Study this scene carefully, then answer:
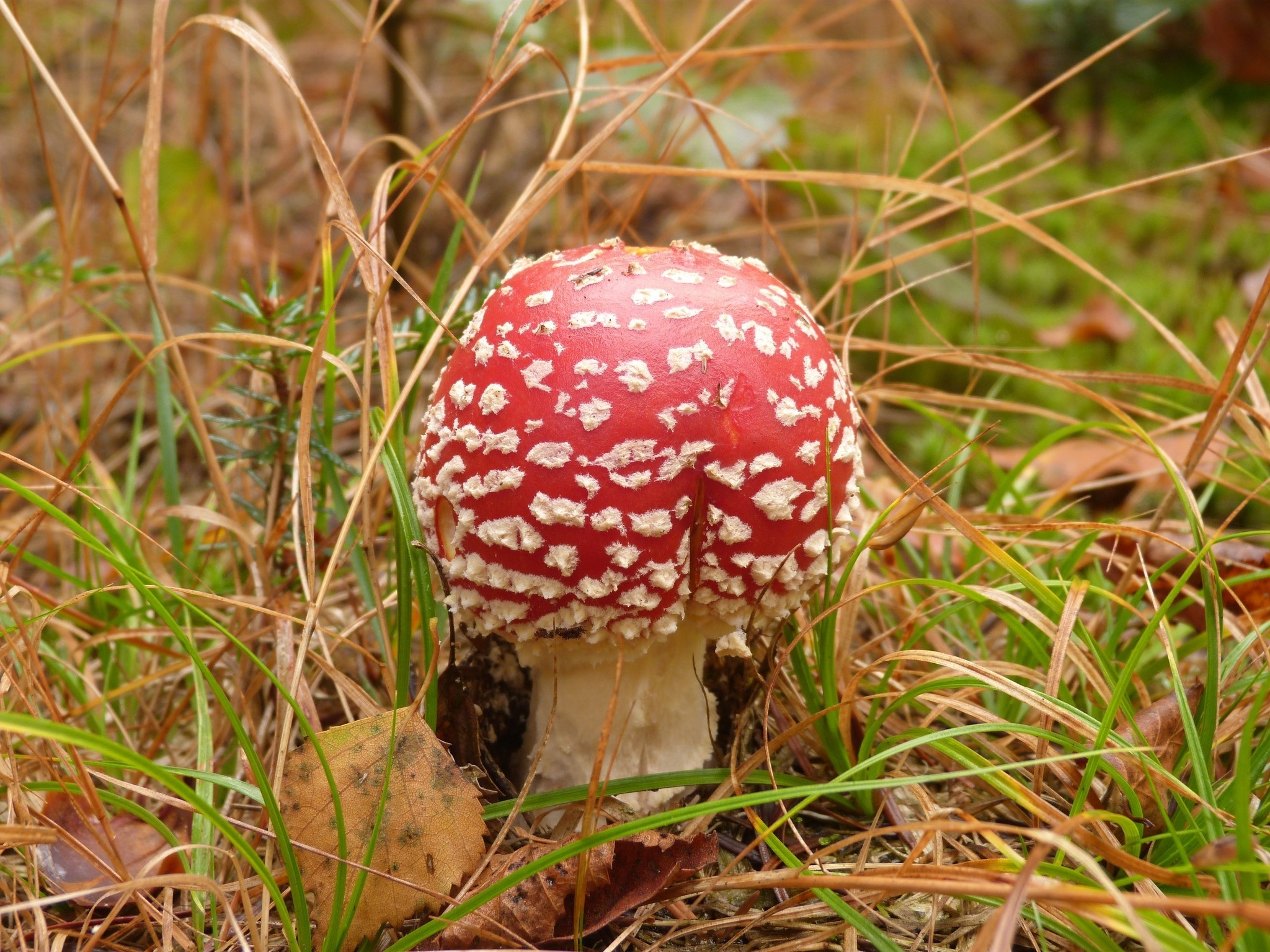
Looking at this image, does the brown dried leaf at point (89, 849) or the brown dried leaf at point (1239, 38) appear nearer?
the brown dried leaf at point (89, 849)

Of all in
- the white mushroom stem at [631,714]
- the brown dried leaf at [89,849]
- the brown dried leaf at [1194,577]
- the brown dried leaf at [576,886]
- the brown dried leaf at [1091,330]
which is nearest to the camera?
the brown dried leaf at [576,886]

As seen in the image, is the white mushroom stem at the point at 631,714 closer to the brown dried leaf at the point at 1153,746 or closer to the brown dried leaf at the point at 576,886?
the brown dried leaf at the point at 576,886

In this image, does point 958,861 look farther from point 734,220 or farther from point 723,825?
point 734,220

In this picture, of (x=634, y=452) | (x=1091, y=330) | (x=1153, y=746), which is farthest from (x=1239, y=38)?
(x=634, y=452)

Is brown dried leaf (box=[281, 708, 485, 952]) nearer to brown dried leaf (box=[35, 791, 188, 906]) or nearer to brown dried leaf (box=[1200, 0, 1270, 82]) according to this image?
brown dried leaf (box=[35, 791, 188, 906])

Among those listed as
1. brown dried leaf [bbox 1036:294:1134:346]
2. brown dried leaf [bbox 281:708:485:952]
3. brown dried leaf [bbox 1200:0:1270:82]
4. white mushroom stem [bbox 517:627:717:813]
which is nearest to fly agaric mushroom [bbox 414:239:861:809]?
white mushroom stem [bbox 517:627:717:813]

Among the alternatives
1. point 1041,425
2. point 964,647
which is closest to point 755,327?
point 964,647

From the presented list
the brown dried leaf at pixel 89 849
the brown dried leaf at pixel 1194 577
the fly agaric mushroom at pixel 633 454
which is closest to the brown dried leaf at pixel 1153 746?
the brown dried leaf at pixel 1194 577
